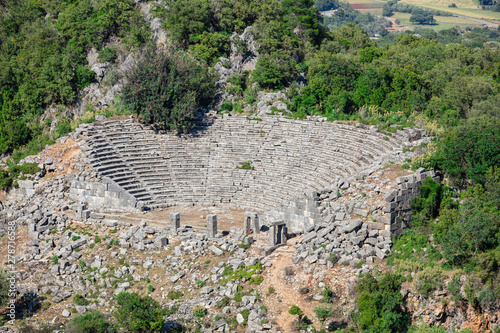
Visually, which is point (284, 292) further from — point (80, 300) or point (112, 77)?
point (112, 77)

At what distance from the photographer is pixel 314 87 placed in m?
48.7

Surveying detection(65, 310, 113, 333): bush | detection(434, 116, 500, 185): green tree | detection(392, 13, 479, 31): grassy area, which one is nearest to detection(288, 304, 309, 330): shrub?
detection(65, 310, 113, 333): bush

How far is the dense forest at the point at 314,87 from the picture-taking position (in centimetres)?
2789

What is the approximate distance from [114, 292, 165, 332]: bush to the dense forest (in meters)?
9.57

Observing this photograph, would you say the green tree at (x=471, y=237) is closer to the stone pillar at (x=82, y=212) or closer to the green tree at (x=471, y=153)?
the green tree at (x=471, y=153)

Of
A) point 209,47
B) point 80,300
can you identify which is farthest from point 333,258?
point 209,47

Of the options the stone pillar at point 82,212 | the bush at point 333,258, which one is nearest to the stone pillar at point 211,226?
the bush at point 333,258

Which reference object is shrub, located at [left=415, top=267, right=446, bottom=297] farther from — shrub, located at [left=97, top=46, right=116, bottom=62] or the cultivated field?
the cultivated field

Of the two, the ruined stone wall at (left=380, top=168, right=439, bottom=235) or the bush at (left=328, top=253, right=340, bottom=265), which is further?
the ruined stone wall at (left=380, top=168, right=439, bottom=235)

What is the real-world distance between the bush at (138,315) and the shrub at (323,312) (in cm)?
774

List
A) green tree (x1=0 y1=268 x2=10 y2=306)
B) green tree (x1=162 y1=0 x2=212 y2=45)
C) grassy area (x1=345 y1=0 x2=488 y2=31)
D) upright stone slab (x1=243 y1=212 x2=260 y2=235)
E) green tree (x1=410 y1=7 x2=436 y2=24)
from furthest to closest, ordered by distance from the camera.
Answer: green tree (x1=410 y1=7 x2=436 y2=24), grassy area (x1=345 y1=0 x2=488 y2=31), green tree (x1=162 y1=0 x2=212 y2=45), upright stone slab (x1=243 y1=212 x2=260 y2=235), green tree (x1=0 y1=268 x2=10 y2=306)

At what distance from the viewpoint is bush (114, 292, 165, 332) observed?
86.6ft

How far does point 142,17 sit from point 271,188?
27.5m

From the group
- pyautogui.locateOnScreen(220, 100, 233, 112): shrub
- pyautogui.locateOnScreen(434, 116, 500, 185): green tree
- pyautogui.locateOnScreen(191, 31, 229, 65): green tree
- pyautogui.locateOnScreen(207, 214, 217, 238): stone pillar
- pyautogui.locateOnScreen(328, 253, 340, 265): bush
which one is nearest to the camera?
pyautogui.locateOnScreen(328, 253, 340, 265): bush
